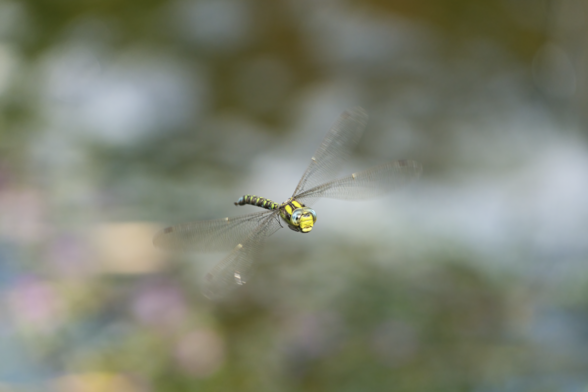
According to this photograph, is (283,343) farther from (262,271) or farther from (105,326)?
(105,326)


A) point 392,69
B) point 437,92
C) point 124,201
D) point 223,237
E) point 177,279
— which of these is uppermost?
point 392,69

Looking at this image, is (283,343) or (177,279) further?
(177,279)

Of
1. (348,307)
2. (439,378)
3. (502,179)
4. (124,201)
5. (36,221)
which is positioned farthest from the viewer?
(502,179)

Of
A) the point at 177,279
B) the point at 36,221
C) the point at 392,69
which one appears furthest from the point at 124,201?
the point at 392,69

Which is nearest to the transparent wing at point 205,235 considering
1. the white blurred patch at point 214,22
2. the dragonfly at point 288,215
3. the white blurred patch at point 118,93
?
the dragonfly at point 288,215

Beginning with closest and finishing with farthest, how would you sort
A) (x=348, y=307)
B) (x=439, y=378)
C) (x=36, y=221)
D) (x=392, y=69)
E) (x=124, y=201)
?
(x=439, y=378)
(x=348, y=307)
(x=36, y=221)
(x=124, y=201)
(x=392, y=69)

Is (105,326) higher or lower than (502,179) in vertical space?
lower

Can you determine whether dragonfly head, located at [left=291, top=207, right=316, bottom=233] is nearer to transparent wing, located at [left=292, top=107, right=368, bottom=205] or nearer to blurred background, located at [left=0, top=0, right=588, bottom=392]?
transparent wing, located at [left=292, top=107, right=368, bottom=205]

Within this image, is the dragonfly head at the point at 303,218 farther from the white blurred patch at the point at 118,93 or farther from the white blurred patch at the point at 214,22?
the white blurred patch at the point at 214,22
